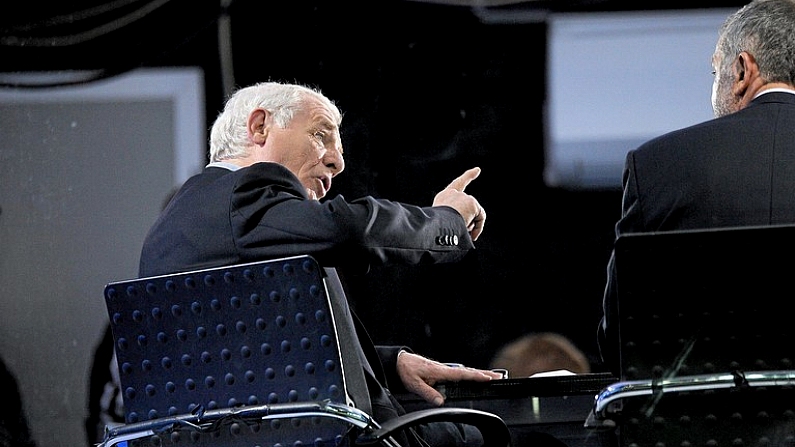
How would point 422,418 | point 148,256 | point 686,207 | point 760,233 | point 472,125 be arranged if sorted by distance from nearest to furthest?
1. point 760,233
2. point 422,418
3. point 686,207
4. point 148,256
5. point 472,125

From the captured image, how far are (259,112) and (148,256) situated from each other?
37 centimetres

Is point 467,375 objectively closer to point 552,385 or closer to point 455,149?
point 552,385

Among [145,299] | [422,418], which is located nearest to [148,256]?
[145,299]

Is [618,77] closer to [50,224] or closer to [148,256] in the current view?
[50,224]

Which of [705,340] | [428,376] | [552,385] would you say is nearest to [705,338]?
[705,340]

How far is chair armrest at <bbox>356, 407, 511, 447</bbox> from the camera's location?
1450 millimetres

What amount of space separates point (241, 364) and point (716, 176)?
29.1 inches

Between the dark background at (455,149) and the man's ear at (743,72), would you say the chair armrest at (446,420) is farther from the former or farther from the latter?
the dark background at (455,149)

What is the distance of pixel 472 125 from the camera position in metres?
3.67

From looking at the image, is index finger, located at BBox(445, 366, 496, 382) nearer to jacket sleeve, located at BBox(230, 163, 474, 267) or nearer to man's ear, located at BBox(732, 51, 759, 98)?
jacket sleeve, located at BBox(230, 163, 474, 267)

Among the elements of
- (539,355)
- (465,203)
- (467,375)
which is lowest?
(539,355)

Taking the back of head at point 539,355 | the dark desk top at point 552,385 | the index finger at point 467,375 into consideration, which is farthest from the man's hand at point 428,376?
the back of head at point 539,355

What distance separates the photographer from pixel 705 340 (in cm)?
141

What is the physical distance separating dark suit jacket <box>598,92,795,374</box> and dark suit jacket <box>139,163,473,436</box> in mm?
311
